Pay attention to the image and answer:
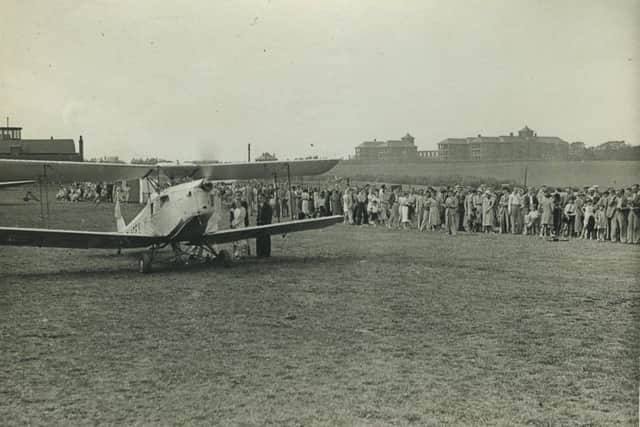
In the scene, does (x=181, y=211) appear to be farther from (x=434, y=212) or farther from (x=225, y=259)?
(x=434, y=212)

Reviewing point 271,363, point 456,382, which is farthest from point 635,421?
point 271,363

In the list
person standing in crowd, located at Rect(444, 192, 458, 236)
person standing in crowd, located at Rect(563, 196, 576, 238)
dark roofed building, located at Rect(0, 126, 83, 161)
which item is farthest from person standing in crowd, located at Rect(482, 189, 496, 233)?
dark roofed building, located at Rect(0, 126, 83, 161)

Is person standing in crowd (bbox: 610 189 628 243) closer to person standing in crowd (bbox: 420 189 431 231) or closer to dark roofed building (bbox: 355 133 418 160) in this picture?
person standing in crowd (bbox: 420 189 431 231)

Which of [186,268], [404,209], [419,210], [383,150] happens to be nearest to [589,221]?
[419,210]

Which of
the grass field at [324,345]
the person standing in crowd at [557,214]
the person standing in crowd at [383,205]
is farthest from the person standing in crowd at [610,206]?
the person standing in crowd at [383,205]

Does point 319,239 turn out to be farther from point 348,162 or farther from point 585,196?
point 348,162

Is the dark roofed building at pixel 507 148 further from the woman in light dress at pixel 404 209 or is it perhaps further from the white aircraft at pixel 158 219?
the white aircraft at pixel 158 219
